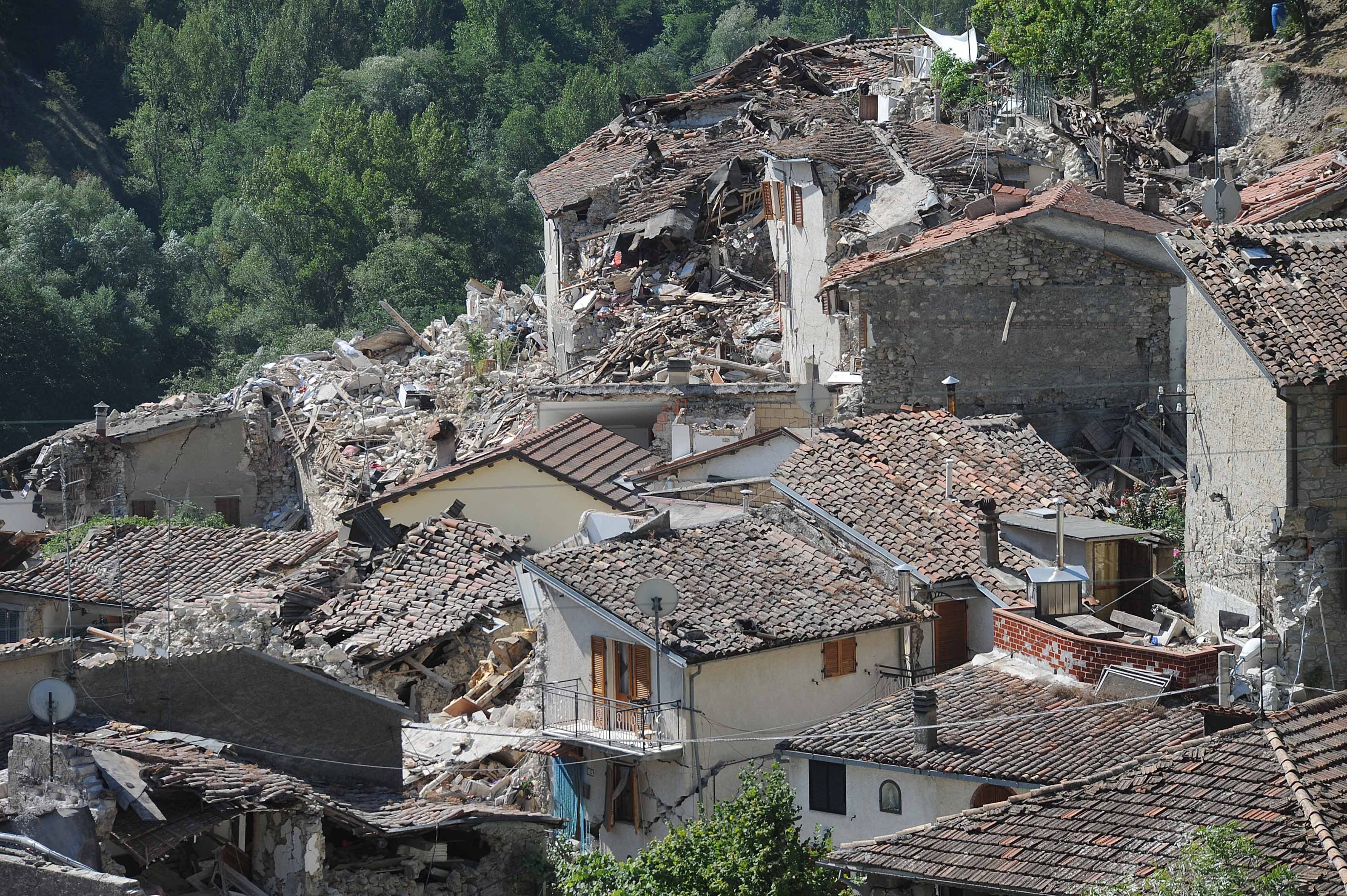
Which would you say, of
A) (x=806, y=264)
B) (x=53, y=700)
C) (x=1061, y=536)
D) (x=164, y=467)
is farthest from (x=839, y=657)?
(x=164, y=467)

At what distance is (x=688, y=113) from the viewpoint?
151ft

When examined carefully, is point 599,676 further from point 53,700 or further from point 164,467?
point 164,467

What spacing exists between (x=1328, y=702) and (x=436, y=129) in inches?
2566

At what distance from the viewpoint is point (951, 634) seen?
20297 millimetres

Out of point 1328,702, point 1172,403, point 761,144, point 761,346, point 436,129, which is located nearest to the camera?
point 1328,702

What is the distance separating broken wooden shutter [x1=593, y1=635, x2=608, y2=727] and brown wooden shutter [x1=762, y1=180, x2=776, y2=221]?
45.2 ft

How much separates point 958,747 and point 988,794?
678mm

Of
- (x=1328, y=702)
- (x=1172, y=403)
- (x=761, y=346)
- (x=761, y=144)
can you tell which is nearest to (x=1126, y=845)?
(x=1328, y=702)

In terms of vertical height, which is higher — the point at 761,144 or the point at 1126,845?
the point at 761,144

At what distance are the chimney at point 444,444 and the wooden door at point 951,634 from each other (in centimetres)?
1246

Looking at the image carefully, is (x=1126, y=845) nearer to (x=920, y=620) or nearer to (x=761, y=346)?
(x=920, y=620)

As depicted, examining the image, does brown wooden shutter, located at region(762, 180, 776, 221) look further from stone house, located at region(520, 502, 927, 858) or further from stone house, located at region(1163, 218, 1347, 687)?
stone house, located at region(1163, 218, 1347, 687)

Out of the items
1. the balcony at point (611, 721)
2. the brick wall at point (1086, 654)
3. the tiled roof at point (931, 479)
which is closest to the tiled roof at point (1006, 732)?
the brick wall at point (1086, 654)

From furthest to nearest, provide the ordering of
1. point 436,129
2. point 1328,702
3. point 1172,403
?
1. point 436,129
2. point 1172,403
3. point 1328,702
